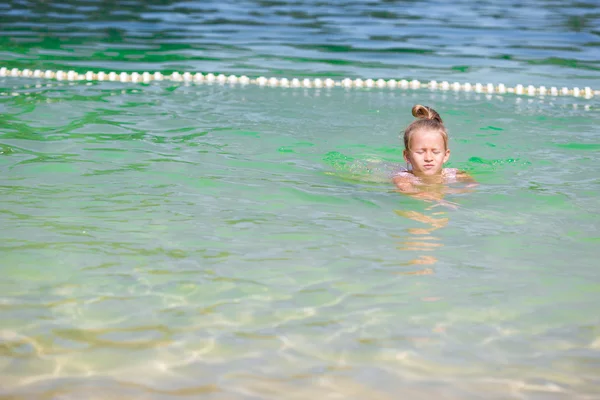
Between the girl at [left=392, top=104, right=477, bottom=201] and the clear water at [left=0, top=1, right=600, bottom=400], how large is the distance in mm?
137

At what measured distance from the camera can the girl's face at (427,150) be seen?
5.41 metres

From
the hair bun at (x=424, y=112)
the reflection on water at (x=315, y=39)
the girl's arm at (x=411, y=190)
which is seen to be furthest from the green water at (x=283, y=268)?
the reflection on water at (x=315, y=39)

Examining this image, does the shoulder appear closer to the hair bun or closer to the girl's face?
the girl's face

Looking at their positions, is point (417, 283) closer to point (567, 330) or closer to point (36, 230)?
point (567, 330)

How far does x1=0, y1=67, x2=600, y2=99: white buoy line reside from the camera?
909 cm

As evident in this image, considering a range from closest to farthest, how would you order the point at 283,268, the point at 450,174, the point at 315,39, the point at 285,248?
the point at 283,268
the point at 285,248
the point at 450,174
the point at 315,39

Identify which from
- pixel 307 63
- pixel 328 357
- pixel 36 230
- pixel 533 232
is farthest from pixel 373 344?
pixel 307 63

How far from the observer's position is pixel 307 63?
10625mm

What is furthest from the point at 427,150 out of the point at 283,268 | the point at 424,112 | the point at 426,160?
the point at 283,268

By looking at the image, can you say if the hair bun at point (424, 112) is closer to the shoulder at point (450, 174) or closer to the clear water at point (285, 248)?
the shoulder at point (450, 174)

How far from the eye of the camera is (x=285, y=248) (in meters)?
4.22

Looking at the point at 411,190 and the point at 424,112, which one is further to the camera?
the point at 424,112

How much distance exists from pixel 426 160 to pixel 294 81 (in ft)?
13.7

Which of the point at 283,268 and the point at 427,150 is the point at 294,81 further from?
the point at 283,268
